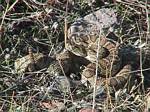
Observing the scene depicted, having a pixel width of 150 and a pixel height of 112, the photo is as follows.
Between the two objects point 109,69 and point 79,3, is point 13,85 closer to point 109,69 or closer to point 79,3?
point 109,69

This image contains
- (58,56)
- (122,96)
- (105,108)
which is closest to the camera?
(105,108)

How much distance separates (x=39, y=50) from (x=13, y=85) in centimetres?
66

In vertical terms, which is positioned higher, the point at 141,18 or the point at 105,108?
the point at 141,18

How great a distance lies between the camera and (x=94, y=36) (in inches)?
210

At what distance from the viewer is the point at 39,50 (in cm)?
535

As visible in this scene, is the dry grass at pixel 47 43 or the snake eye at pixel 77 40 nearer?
the dry grass at pixel 47 43

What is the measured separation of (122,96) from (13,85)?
106cm

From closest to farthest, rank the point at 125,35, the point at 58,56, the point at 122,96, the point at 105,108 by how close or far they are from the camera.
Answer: the point at 105,108
the point at 122,96
the point at 58,56
the point at 125,35

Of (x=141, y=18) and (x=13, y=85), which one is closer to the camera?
(x=13, y=85)

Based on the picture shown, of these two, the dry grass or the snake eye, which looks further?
the snake eye

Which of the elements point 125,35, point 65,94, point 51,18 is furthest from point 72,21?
point 65,94

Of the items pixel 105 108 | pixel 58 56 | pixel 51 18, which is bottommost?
pixel 105 108

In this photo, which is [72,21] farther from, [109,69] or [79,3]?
[109,69]

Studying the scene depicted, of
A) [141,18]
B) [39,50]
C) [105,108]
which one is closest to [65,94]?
[105,108]
